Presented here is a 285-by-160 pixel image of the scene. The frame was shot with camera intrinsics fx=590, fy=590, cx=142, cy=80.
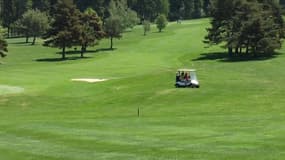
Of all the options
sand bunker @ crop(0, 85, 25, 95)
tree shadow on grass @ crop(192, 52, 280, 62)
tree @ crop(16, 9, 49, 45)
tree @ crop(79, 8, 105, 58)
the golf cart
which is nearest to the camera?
the golf cart

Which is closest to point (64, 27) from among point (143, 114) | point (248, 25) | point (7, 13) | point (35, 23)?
point (248, 25)

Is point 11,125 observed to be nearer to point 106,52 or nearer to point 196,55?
point 196,55

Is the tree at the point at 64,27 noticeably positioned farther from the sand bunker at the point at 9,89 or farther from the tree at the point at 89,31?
the sand bunker at the point at 9,89

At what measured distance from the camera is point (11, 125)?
33.9 m

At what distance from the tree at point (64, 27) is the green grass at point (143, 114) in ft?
33.3

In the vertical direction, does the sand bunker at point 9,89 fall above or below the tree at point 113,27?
below

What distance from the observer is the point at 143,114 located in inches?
1564

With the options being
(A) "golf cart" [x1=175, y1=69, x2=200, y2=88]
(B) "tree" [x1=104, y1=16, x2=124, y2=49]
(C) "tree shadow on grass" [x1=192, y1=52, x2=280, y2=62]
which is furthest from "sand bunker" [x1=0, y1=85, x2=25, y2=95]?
(B) "tree" [x1=104, y1=16, x2=124, y2=49]

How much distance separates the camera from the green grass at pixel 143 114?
2275cm

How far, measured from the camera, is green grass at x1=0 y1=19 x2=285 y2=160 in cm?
2275

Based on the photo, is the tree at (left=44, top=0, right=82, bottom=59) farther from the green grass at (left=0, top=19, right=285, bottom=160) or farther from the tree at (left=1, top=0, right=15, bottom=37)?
the tree at (left=1, top=0, right=15, bottom=37)

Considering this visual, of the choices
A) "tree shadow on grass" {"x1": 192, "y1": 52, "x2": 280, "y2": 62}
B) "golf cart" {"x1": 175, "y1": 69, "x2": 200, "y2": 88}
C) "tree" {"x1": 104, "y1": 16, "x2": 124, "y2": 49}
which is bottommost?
"tree shadow on grass" {"x1": 192, "y1": 52, "x2": 280, "y2": 62}

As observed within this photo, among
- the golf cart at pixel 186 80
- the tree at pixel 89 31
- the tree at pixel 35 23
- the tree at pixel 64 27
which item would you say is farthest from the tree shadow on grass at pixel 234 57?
the tree at pixel 35 23

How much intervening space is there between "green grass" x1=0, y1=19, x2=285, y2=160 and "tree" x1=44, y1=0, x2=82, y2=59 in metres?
10.2
